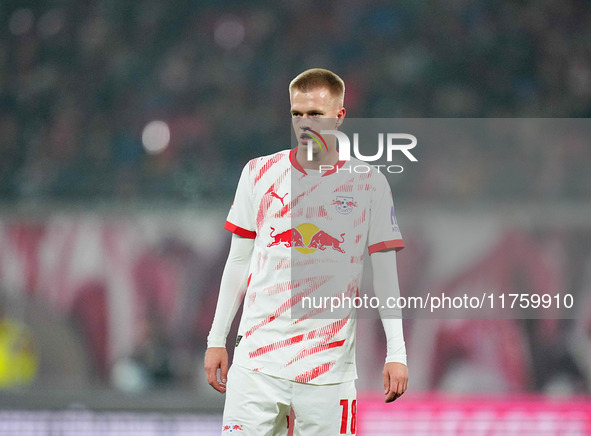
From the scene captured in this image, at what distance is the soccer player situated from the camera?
261 centimetres

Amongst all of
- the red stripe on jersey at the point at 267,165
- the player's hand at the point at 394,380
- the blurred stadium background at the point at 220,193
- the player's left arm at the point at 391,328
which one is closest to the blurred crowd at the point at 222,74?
the blurred stadium background at the point at 220,193

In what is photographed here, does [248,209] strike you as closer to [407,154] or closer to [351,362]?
[351,362]

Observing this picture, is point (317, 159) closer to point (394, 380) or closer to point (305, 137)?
point (305, 137)

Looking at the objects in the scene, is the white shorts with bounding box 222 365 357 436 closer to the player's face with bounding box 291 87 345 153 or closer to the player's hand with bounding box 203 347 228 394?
the player's hand with bounding box 203 347 228 394

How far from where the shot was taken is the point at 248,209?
277cm

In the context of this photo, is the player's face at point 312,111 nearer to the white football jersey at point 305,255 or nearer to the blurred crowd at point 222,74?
the white football jersey at point 305,255

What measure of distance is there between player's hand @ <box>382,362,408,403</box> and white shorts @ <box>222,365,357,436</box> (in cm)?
16

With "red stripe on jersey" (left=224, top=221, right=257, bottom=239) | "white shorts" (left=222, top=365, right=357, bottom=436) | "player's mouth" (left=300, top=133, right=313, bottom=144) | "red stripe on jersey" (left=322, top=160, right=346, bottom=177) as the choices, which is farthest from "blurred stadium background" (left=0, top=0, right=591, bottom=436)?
"player's mouth" (left=300, top=133, right=313, bottom=144)

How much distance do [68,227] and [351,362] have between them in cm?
350

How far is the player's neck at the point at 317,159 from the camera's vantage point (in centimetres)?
274

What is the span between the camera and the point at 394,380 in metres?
2.57

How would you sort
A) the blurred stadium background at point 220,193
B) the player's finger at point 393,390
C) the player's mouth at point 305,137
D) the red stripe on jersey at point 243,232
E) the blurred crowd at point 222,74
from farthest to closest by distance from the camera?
the blurred crowd at point 222,74 → the blurred stadium background at point 220,193 → the red stripe on jersey at point 243,232 → the player's mouth at point 305,137 → the player's finger at point 393,390

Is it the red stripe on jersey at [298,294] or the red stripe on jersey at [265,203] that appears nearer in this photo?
the red stripe on jersey at [298,294]

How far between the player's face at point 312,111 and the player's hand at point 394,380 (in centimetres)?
77
